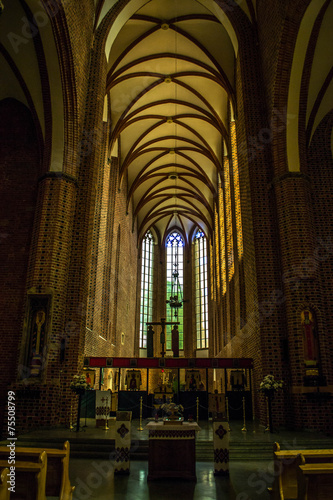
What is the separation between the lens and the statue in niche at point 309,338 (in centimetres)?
1031

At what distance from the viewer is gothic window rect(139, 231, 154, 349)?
3281 cm

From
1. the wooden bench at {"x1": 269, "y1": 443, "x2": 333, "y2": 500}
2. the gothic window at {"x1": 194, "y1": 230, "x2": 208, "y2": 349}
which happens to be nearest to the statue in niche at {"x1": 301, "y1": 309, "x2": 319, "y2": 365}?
the wooden bench at {"x1": 269, "y1": 443, "x2": 333, "y2": 500}

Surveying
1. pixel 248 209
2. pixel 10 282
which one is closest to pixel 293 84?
pixel 248 209

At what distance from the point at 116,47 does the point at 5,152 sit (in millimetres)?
7163

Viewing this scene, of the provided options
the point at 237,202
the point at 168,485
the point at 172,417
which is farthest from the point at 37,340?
the point at 237,202

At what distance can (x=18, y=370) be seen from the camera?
10055 millimetres

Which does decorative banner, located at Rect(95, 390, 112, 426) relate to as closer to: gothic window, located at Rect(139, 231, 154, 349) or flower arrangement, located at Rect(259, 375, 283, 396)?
flower arrangement, located at Rect(259, 375, 283, 396)

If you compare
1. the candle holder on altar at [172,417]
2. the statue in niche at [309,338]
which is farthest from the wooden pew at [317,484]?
the statue in niche at [309,338]

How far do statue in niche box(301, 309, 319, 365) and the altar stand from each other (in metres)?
5.01

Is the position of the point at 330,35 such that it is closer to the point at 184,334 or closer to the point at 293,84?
the point at 293,84

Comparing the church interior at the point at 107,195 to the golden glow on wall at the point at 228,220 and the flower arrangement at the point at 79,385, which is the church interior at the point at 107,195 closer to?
the flower arrangement at the point at 79,385

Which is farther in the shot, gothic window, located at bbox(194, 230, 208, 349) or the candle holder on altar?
gothic window, located at bbox(194, 230, 208, 349)

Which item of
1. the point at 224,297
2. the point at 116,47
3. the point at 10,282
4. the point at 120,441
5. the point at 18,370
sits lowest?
the point at 120,441

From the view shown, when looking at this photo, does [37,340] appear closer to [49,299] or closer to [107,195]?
[49,299]
